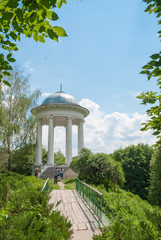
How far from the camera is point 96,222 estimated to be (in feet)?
22.9

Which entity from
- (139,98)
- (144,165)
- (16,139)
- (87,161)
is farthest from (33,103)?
(144,165)

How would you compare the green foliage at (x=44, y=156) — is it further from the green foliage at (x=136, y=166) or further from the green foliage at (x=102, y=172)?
the green foliage at (x=102, y=172)

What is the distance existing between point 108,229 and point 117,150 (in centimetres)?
3467

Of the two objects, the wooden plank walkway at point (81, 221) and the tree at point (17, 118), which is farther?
the tree at point (17, 118)

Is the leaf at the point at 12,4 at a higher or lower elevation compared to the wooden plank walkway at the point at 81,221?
higher

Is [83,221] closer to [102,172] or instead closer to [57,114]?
[102,172]

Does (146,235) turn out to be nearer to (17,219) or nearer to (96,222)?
(17,219)

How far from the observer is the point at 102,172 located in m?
15.9

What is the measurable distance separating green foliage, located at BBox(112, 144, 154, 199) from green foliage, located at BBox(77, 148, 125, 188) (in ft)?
49.6

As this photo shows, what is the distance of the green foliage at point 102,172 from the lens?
15.9 meters

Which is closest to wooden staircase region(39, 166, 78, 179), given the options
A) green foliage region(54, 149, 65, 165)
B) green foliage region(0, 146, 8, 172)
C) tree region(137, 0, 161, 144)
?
green foliage region(0, 146, 8, 172)

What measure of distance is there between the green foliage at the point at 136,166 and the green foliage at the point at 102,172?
1513cm

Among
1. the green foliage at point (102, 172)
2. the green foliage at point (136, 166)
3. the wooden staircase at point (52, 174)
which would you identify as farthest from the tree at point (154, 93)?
the green foliage at point (136, 166)

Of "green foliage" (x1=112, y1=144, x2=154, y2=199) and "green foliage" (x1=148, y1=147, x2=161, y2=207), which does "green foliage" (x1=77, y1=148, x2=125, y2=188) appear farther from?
"green foliage" (x1=112, y1=144, x2=154, y2=199)
